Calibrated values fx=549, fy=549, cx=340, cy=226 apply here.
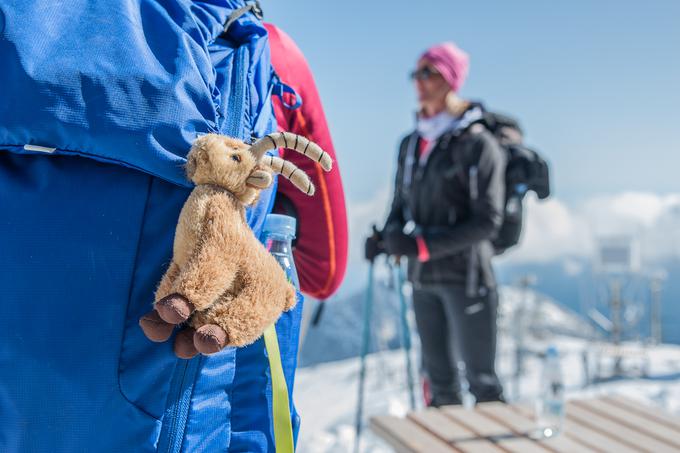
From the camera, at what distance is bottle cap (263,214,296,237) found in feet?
3.57

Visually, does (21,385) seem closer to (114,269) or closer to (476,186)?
(114,269)

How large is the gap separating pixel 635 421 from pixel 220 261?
1956 mm

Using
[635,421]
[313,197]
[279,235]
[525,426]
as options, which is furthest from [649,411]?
[279,235]

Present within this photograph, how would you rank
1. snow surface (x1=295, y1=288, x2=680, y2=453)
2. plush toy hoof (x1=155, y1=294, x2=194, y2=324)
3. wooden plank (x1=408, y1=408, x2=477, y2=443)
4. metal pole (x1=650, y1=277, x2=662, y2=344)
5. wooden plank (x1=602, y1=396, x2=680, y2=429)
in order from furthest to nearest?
metal pole (x1=650, y1=277, x2=662, y2=344), snow surface (x1=295, y1=288, x2=680, y2=453), wooden plank (x1=602, y1=396, x2=680, y2=429), wooden plank (x1=408, y1=408, x2=477, y2=443), plush toy hoof (x1=155, y1=294, x2=194, y2=324)

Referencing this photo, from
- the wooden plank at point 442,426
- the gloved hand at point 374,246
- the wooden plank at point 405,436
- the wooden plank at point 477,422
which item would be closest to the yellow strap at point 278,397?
the wooden plank at point 405,436

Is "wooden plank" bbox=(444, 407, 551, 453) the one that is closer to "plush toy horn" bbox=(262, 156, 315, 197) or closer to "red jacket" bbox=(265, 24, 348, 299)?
"red jacket" bbox=(265, 24, 348, 299)

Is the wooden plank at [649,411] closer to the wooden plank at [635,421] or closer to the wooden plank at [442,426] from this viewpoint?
the wooden plank at [635,421]

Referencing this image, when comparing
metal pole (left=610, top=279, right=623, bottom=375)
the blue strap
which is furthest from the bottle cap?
metal pole (left=610, top=279, right=623, bottom=375)

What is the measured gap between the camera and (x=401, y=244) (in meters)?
2.81

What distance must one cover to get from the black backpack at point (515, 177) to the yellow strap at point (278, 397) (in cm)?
233

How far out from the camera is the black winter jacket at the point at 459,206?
8.92 ft

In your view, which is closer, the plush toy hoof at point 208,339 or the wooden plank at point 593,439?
the plush toy hoof at point 208,339

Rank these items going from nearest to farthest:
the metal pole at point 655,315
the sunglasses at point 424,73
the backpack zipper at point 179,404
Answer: the backpack zipper at point 179,404
the sunglasses at point 424,73
the metal pole at point 655,315

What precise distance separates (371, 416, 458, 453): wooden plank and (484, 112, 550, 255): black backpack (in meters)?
1.39
